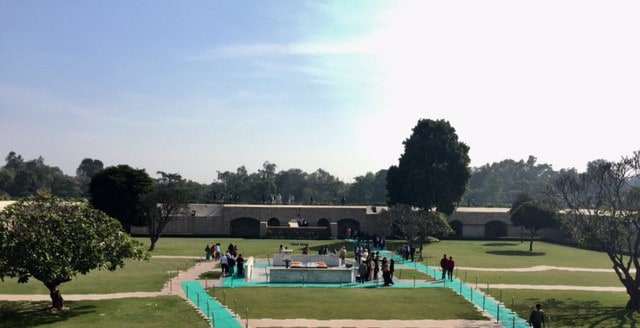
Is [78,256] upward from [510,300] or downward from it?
upward

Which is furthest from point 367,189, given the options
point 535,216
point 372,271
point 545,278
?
point 372,271

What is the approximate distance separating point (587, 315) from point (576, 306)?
5.86 ft

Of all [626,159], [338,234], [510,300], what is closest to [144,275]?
[510,300]

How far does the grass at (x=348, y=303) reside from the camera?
70.4 ft

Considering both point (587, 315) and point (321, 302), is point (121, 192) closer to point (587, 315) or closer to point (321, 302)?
point (321, 302)

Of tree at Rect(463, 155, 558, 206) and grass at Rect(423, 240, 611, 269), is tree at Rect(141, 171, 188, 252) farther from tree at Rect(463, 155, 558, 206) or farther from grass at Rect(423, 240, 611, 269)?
tree at Rect(463, 155, 558, 206)

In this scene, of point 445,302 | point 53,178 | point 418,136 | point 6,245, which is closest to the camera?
point 6,245

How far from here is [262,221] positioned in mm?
61438

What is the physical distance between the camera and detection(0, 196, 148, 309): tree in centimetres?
1981

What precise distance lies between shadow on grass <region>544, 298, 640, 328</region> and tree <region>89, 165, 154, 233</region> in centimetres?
3807

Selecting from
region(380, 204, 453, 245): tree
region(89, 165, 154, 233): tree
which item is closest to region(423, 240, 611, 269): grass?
region(380, 204, 453, 245): tree

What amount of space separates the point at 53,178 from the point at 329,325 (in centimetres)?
9779

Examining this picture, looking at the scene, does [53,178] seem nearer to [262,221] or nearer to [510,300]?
[262,221]

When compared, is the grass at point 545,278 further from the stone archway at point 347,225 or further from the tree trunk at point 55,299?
the stone archway at point 347,225
